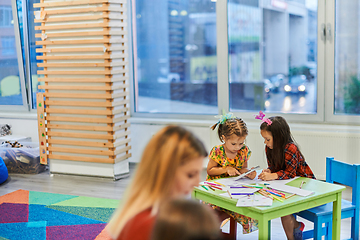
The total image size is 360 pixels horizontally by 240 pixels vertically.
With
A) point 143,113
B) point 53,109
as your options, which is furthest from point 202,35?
point 53,109

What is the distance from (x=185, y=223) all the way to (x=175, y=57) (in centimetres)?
496

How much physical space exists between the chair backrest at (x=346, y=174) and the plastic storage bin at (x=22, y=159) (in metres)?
3.99

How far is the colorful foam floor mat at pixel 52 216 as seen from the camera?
138 inches

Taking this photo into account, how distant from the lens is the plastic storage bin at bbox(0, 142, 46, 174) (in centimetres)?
545

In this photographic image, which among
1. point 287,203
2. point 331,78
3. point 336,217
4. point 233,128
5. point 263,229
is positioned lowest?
point 336,217

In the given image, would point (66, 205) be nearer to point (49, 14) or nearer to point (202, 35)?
point (49, 14)

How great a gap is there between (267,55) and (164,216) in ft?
14.8

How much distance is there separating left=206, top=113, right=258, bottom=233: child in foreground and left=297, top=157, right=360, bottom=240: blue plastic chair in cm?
42

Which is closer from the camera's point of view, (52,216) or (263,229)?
(263,229)

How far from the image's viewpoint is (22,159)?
5461 millimetres

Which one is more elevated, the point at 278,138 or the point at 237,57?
the point at 237,57

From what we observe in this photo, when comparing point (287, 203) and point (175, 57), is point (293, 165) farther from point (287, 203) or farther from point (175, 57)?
point (175, 57)

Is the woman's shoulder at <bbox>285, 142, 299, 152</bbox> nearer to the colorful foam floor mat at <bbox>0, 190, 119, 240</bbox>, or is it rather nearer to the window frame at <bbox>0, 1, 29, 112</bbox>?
the colorful foam floor mat at <bbox>0, 190, 119, 240</bbox>

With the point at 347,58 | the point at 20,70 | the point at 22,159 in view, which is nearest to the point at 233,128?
the point at 347,58
